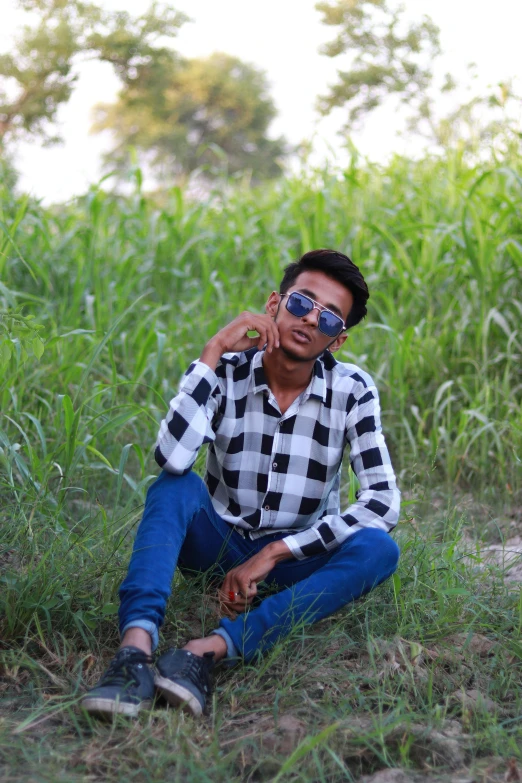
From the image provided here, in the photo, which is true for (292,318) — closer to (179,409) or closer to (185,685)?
(179,409)

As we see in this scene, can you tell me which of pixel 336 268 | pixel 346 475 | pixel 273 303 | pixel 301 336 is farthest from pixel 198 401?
pixel 346 475

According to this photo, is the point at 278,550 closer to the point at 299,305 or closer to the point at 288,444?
the point at 288,444

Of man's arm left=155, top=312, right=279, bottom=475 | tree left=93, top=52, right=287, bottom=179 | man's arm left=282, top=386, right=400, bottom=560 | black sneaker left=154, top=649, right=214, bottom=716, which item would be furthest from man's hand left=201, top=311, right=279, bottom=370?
tree left=93, top=52, right=287, bottom=179

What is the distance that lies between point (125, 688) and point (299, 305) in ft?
4.09

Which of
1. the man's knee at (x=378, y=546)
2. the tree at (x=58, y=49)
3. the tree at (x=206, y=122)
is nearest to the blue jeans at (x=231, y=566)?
the man's knee at (x=378, y=546)

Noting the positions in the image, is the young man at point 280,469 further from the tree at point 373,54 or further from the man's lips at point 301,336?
the tree at point 373,54

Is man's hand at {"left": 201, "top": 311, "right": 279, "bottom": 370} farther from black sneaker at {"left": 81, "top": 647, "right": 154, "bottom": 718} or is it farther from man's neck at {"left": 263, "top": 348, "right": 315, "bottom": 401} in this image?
black sneaker at {"left": 81, "top": 647, "right": 154, "bottom": 718}

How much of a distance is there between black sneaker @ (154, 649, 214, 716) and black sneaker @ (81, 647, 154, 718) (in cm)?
4

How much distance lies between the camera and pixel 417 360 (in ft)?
15.3

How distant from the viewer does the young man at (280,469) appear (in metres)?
2.39

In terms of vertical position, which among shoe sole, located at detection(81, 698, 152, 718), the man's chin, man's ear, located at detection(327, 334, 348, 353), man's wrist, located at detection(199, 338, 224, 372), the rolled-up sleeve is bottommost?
shoe sole, located at detection(81, 698, 152, 718)

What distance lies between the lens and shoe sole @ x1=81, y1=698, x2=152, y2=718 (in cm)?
195

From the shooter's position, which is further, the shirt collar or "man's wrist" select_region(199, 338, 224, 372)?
the shirt collar

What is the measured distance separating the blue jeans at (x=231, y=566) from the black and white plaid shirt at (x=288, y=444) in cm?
9
